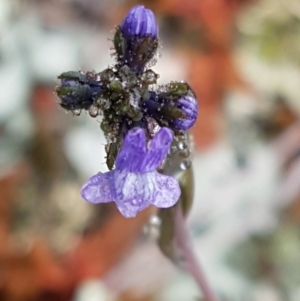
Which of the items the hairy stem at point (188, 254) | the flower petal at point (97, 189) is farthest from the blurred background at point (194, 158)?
the flower petal at point (97, 189)

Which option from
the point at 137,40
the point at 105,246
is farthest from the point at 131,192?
the point at 105,246

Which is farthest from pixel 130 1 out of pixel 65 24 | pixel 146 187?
pixel 146 187

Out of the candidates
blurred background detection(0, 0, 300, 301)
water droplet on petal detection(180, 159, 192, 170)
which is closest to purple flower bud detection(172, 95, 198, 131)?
water droplet on petal detection(180, 159, 192, 170)

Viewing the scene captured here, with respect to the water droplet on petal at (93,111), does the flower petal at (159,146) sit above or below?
below

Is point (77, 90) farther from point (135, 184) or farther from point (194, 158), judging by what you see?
point (194, 158)

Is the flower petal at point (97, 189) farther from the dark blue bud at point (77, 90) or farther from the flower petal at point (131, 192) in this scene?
the dark blue bud at point (77, 90)

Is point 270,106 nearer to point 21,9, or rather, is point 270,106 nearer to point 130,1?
point 130,1
